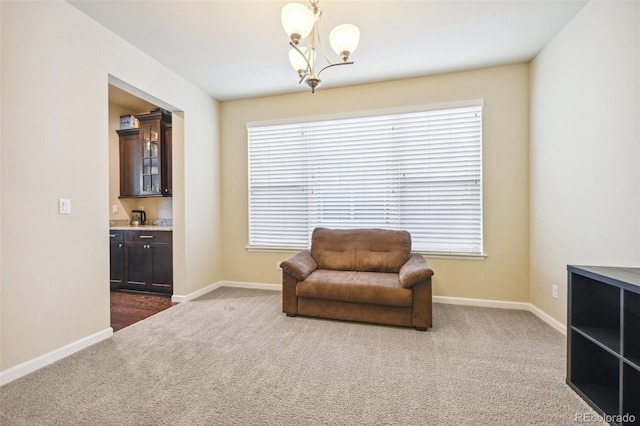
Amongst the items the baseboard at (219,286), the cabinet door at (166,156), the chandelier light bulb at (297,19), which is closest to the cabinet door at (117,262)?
the cabinet door at (166,156)

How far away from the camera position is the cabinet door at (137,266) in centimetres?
399

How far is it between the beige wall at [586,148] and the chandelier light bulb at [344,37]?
1816 millimetres

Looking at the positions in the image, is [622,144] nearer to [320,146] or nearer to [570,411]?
[570,411]

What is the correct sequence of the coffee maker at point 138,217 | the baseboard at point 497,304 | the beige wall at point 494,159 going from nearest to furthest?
the baseboard at point 497,304 < the beige wall at point 494,159 < the coffee maker at point 138,217

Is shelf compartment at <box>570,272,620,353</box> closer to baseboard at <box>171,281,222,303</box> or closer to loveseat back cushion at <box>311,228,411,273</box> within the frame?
loveseat back cushion at <box>311,228,411,273</box>

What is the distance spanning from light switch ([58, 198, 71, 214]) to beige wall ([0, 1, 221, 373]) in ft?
0.10

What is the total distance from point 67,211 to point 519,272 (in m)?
4.43

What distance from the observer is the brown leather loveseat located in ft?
8.91

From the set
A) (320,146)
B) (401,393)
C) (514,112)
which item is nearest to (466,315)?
(401,393)

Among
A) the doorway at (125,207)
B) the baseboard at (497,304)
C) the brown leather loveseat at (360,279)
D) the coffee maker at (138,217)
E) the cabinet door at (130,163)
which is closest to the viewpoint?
the brown leather loveseat at (360,279)

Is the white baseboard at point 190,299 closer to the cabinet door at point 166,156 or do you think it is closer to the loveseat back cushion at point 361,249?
the loveseat back cushion at point 361,249

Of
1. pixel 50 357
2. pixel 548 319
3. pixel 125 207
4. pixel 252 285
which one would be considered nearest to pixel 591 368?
pixel 548 319

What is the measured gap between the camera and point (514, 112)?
10.7 ft

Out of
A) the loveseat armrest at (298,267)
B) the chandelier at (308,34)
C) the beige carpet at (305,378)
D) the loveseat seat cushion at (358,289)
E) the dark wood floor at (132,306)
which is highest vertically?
the chandelier at (308,34)
